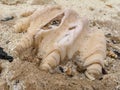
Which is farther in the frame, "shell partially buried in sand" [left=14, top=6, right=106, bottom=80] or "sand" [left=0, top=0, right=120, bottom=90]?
"shell partially buried in sand" [left=14, top=6, right=106, bottom=80]

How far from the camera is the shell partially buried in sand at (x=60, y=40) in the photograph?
1887mm

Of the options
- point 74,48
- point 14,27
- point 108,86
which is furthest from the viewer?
point 14,27

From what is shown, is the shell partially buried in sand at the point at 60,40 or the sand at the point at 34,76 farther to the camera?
the shell partially buried in sand at the point at 60,40

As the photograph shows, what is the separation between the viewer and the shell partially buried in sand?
1.89m

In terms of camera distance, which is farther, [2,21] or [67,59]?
[2,21]

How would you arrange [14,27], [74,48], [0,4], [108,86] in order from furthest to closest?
[0,4] → [14,27] → [74,48] → [108,86]

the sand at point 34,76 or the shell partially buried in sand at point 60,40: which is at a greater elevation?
the shell partially buried in sand at point 60,40

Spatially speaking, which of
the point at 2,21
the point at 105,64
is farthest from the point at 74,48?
the point at 2,21

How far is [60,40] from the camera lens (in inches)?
77.3

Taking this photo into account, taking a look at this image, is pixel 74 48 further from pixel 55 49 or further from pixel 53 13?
pixel 53 13

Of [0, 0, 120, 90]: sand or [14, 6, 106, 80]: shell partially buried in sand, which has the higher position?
[14, 6, 106, 80]: shell partially buried in sand

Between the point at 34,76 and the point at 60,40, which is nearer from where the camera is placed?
the point at 34,76

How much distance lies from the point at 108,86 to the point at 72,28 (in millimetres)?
465

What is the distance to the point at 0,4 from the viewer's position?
8.48ft
